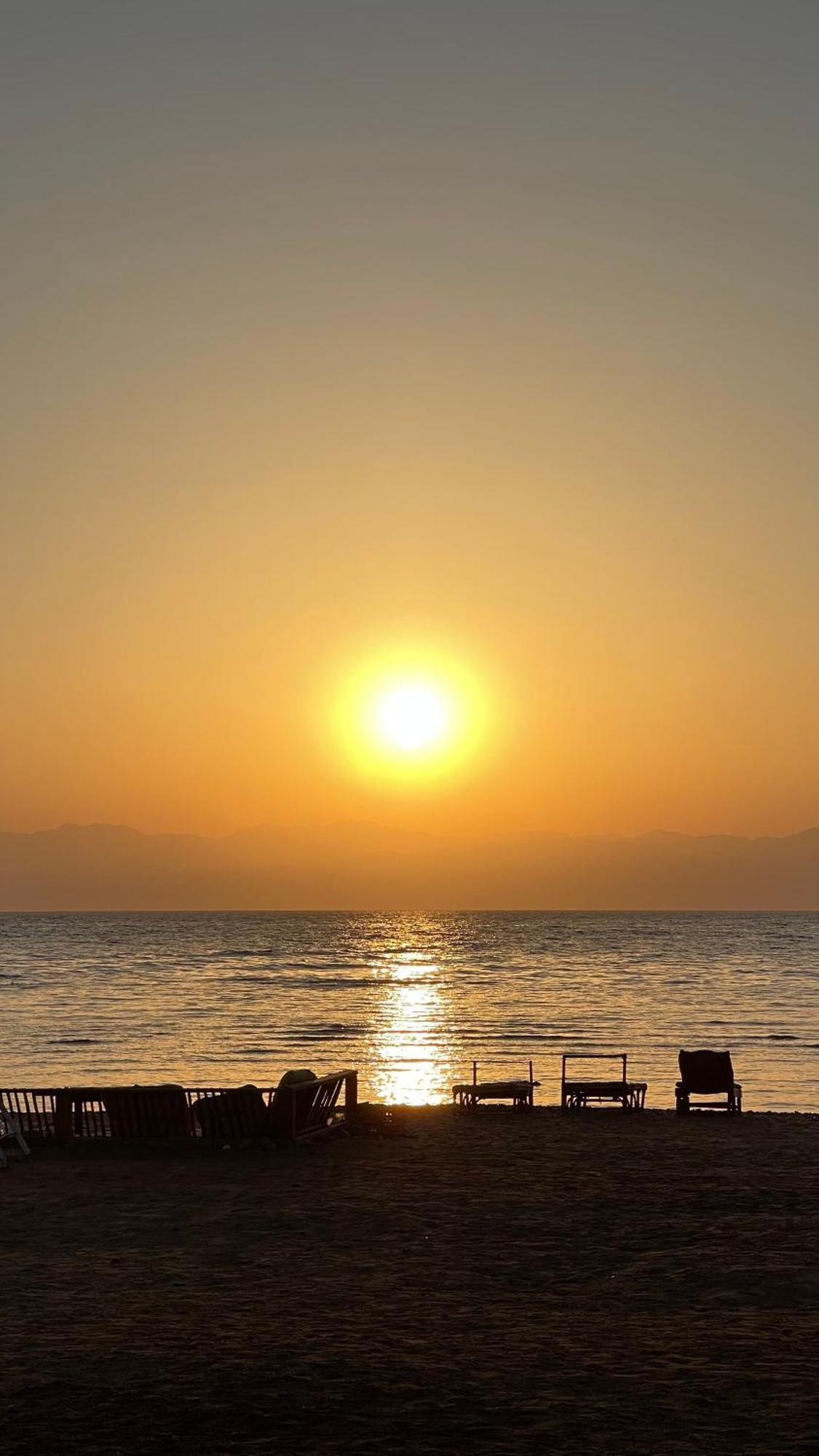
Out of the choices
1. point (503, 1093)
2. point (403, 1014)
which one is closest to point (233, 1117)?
point (503, 1093)

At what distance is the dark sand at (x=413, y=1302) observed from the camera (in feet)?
27.9

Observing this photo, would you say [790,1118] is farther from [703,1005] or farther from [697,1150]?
[703,1005]

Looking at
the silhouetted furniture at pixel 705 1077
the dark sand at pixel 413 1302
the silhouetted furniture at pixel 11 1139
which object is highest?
the silhouetted furniture at pixel 705 1077

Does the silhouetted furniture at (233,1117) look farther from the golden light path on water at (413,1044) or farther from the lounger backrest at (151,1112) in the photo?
the golden light path on water at (413,1044)

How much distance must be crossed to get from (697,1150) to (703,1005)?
5449cm

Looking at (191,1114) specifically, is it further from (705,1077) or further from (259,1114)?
(705,1077)

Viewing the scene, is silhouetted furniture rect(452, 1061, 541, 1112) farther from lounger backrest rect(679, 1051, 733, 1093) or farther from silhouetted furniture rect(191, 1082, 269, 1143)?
silhouetted furniture rect(191, 1082, 269, 1143)

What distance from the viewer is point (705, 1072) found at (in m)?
24.5

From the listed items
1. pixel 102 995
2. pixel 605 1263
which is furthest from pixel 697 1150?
pixel 102 995

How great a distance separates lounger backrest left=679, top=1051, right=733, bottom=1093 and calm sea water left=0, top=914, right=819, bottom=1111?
544cm

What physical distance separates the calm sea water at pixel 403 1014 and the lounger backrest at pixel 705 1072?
17.9ft

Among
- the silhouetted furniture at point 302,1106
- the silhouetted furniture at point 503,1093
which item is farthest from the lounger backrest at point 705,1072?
the silhouetted furniture at point 302,1106

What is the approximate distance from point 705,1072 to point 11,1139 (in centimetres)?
1211

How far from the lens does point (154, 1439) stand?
8.23 m
